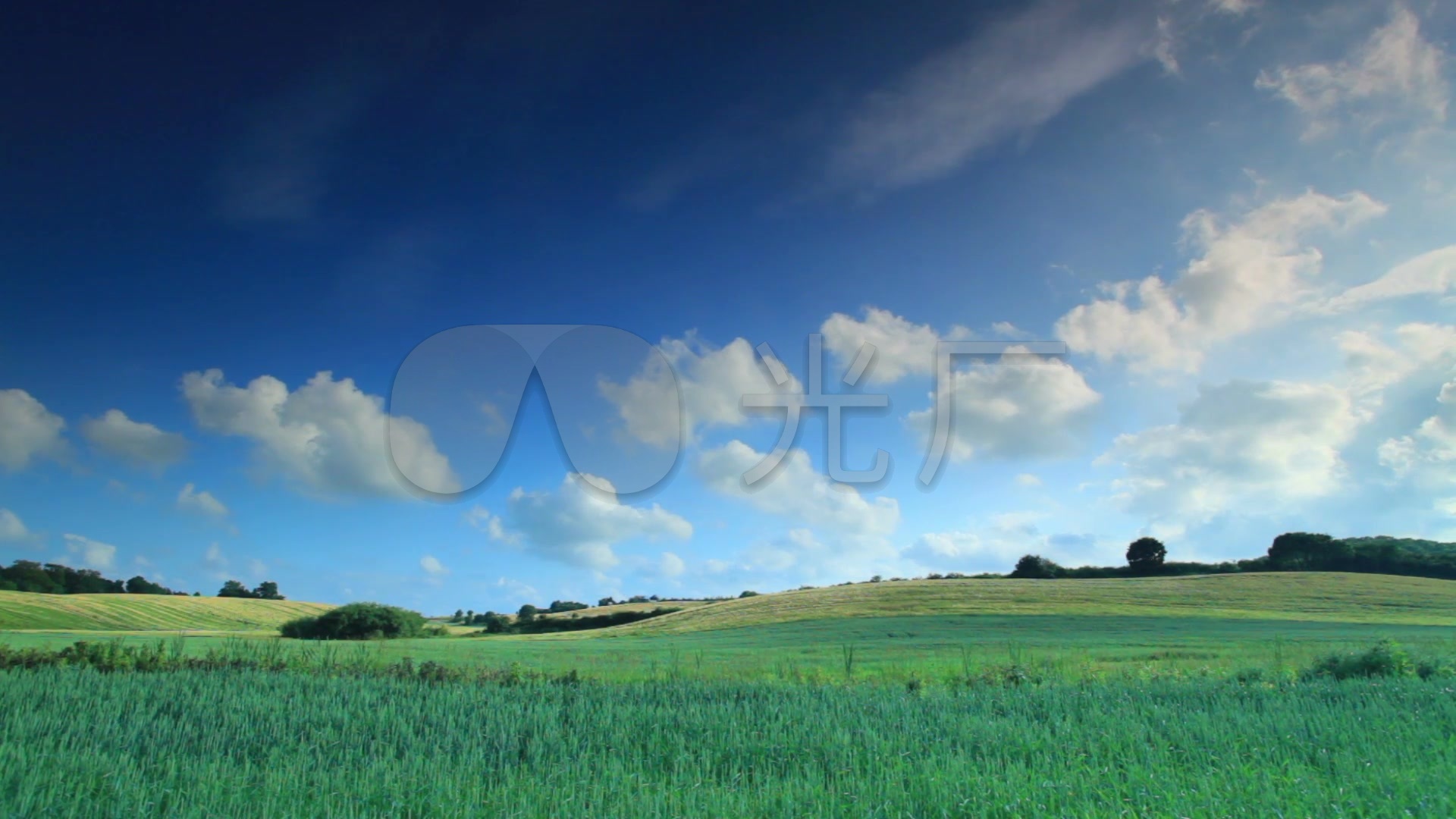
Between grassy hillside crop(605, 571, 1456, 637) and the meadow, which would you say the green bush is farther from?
the meadow

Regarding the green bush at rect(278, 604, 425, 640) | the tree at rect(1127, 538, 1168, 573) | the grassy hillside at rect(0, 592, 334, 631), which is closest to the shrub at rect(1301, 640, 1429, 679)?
the green bush at rect(278, 604, 425, 640)

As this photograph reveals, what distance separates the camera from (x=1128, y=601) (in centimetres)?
4981

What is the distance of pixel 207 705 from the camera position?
10.9 m

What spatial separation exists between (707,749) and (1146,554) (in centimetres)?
8146

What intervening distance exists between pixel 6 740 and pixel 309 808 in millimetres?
5343

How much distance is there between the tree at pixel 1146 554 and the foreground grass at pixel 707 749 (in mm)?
70984

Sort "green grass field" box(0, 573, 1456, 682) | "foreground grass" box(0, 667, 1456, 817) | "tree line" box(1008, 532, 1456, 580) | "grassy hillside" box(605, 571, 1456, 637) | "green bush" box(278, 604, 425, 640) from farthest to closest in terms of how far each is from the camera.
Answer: "tree line" box(1008, 532, 1456, 580), "grassy hillside" box(605, 571, 1456, 637), "green bush" box(278, 604, 425, 640), "green grass field" box(0, 573, 1456, 682), "foreground grass" box(0, 667, 1456, 817)

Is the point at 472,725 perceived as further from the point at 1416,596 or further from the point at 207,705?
the point at 1416,596

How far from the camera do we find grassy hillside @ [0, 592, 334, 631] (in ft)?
99.6

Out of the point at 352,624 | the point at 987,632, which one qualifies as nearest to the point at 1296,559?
the point at 987,632

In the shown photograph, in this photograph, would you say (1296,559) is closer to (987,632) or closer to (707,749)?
(987,632)

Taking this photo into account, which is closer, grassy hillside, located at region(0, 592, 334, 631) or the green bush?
grassy hillside, located at region(0, 592, 334, 631)

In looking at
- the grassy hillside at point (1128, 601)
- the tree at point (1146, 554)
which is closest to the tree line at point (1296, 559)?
the tree at point (1146, 554)

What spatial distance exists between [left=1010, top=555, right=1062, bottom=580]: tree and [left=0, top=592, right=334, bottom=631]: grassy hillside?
63.1 m
